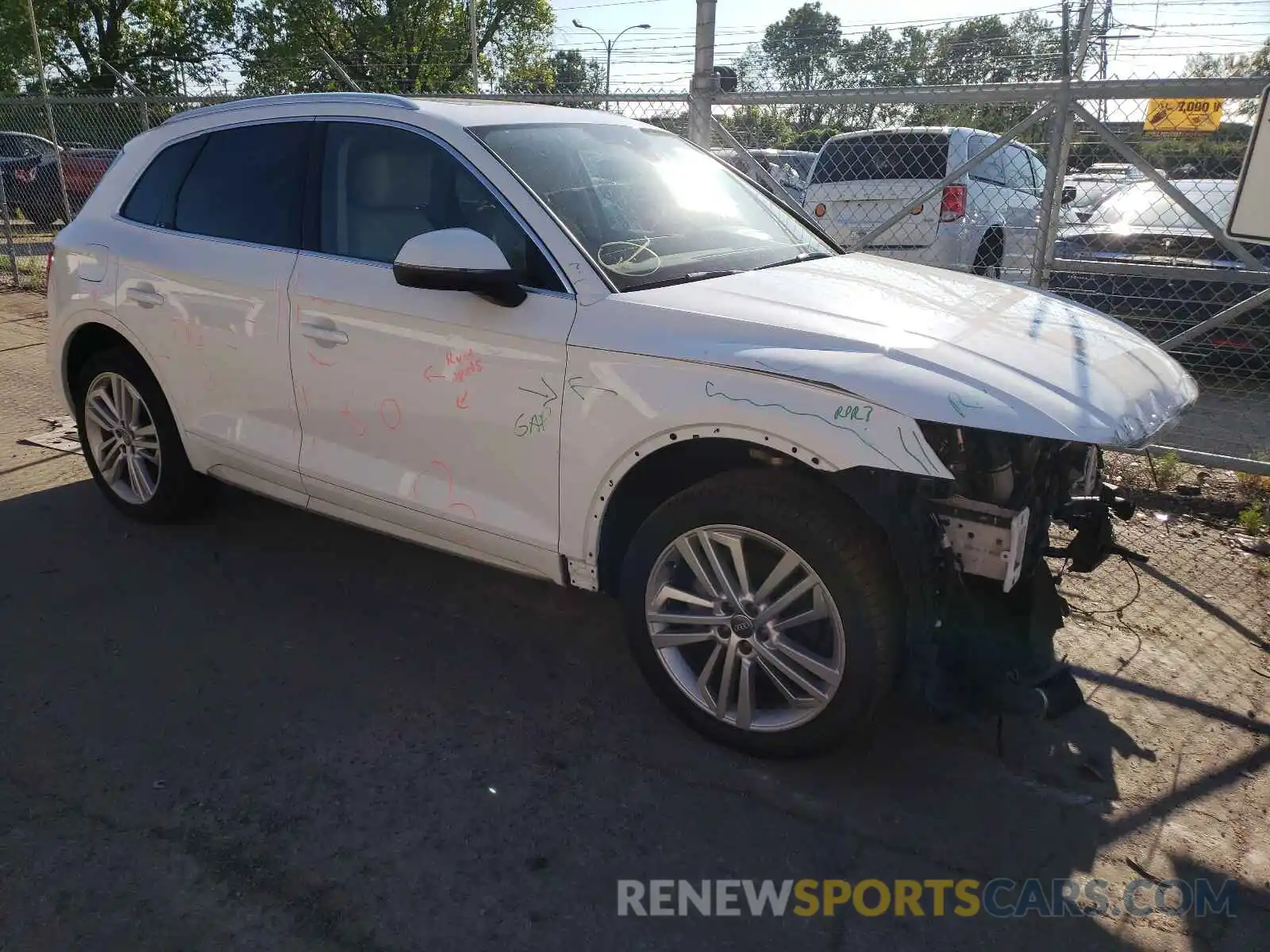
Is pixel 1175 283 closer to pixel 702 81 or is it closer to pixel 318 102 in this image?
pixel 702 81

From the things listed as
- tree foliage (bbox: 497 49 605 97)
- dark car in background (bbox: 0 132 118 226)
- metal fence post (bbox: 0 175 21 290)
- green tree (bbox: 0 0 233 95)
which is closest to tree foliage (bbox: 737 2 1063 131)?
metal fence post (bbox: 0 175 21 290)

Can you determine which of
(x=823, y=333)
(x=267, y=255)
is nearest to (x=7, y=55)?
(x=267, y=255)

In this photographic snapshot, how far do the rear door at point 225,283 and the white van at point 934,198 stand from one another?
434 centimetres

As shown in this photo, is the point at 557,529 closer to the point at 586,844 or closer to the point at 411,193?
the point at 586,844

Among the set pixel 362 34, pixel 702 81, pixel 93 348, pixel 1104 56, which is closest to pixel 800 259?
pixel 702 81

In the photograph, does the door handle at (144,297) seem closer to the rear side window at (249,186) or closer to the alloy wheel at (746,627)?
the rear side window at (249,186)

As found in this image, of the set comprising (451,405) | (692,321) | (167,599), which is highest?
(692,321)

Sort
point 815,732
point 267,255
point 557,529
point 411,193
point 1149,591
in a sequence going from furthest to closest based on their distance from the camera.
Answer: point 1149,591 < point 267,255 < point 411,193 < point 557,529 < point 815,732

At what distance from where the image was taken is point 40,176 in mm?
18031

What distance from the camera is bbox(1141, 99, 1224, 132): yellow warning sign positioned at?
5160 mm

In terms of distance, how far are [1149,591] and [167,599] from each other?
4.11 m

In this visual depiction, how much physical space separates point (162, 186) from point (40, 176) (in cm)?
1645

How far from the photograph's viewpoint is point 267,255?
3928 millimetres

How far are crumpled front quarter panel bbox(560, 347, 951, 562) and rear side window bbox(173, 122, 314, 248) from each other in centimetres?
155
